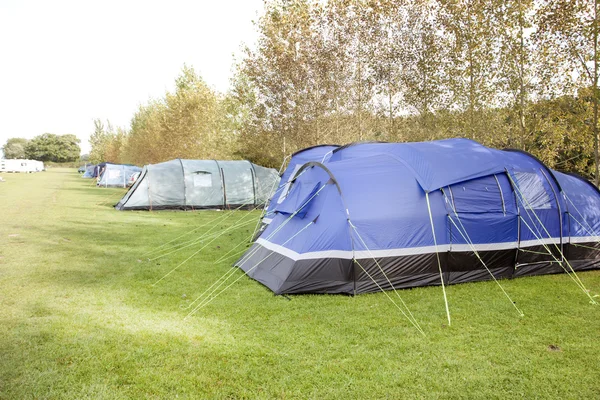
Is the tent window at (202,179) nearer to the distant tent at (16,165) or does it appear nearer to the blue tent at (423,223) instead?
the blue tent at (423,223)

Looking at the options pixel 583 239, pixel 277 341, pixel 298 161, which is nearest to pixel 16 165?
pixel 298 161

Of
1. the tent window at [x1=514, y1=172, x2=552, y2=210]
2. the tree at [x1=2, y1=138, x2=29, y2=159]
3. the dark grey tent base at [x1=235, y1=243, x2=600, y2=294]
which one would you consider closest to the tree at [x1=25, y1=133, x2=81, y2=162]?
the tree at [x1=2, y1=138, x2=29, y2=159]

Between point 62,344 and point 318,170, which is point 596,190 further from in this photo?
point 62,344

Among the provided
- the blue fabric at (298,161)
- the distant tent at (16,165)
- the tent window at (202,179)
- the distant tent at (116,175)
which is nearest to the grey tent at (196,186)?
the tent window at (202,179)

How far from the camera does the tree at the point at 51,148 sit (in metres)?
107

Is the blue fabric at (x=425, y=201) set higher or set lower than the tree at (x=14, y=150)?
lower

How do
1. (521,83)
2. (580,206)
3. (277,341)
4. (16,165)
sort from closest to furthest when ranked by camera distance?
(277,341)
(580,206)
(521,83)
(16,165)

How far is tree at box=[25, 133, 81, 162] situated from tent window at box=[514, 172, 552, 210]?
389ft

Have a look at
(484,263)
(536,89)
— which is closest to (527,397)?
(484,263)

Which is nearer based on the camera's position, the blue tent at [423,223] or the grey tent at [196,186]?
the blue tent at [423,223]

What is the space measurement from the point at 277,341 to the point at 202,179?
14825 millimetres

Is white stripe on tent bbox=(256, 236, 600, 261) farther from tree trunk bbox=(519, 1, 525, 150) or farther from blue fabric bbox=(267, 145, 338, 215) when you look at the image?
tree trunk bbox=(519, 1, 525, 150)

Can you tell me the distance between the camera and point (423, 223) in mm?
6555

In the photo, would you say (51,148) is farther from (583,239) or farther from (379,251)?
(583,239)
